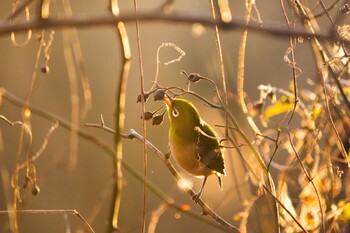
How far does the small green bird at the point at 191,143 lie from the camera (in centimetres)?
143

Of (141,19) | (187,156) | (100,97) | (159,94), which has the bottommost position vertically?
(100,97)

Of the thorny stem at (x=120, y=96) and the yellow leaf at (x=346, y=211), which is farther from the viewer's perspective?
the yellow leaf at (x=346, y=211)

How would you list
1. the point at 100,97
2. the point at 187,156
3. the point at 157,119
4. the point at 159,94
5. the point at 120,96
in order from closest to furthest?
the point at 120,96 → the point at 159,94 → the point at 157,119 → the point at 187,156 → the point at 100,97

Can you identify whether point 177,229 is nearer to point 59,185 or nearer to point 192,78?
point 59,185

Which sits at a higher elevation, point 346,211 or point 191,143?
point 191,143

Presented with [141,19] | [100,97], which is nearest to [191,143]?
[141,19]

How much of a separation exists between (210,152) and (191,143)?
0.20ft

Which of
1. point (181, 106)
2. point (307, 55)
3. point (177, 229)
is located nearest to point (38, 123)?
point (177, 229)

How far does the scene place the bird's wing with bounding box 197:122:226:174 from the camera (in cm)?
148

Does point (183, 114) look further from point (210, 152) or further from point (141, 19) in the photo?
point (141, 19)

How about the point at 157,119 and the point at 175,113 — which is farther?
the point at 175,113

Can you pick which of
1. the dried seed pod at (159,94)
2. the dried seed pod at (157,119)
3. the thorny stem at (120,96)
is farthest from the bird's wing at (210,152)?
the thorny stem at (120,96)

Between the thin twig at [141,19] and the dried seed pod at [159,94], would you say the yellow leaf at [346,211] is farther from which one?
the thin twig at [141,19]

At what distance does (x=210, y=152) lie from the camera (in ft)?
4.92
